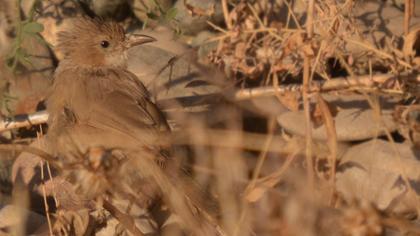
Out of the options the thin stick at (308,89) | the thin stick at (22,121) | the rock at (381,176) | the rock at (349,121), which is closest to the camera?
the thin stick at (308,89)

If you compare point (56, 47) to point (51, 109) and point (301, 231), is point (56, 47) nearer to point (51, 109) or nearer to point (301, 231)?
point (51, 109)

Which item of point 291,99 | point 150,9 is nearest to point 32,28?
point 150,9

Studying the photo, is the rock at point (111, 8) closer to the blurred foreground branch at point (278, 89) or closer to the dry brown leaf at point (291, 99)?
the blurred foreground branch at point (278, 89)

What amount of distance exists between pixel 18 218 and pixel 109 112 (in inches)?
40.3

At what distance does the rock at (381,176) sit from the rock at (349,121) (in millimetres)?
167

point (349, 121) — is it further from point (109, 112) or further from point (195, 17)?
point (109, 112)

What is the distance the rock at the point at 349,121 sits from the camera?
20.4ft

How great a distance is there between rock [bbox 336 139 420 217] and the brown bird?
3.93ft

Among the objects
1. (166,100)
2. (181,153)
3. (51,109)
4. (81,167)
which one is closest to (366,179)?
(181,153)

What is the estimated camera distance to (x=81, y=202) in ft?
19.3

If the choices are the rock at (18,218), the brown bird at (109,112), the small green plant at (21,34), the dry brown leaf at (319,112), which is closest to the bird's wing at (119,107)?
the brown bird at (109,112)

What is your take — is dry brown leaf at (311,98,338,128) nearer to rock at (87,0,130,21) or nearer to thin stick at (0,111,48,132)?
thin stick at (0,111,48,132)

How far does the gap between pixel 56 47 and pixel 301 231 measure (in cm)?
382

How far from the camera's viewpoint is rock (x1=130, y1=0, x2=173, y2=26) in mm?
6527
